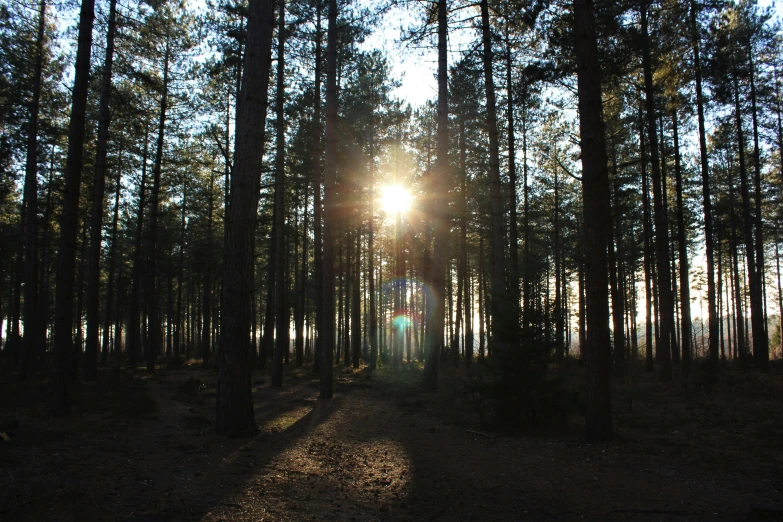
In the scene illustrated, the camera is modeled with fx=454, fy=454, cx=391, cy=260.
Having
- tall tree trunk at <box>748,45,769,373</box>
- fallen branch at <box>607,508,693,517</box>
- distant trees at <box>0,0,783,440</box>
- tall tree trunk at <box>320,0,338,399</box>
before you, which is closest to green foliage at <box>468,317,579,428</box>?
distant trees at <box>0,0,783,440</box>

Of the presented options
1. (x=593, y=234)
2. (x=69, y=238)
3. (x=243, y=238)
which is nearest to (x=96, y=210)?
(x=69, y=238)

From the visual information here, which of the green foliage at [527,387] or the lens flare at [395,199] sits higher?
the lens flare at [395,199]

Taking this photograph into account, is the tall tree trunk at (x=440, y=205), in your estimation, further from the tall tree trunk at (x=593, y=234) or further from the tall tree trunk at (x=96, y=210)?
the tall tree trunk at (x=96, y=210)

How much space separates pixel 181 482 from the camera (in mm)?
5535

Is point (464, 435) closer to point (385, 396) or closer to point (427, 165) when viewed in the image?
point (385, 396)

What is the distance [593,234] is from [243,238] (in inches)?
243

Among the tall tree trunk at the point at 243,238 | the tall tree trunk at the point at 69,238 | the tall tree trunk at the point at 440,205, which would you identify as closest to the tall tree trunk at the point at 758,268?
the tall tree trunk at the point at 440,205

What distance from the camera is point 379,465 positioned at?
6.97m

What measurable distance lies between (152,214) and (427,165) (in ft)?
47.5

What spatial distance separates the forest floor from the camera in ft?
15.8

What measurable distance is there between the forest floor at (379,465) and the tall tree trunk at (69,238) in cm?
77

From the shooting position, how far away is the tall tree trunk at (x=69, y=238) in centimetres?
905

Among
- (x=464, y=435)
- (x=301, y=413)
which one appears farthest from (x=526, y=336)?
(x=301, y=413)

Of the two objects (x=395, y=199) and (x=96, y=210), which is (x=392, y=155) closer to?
(x=395, y=199)
